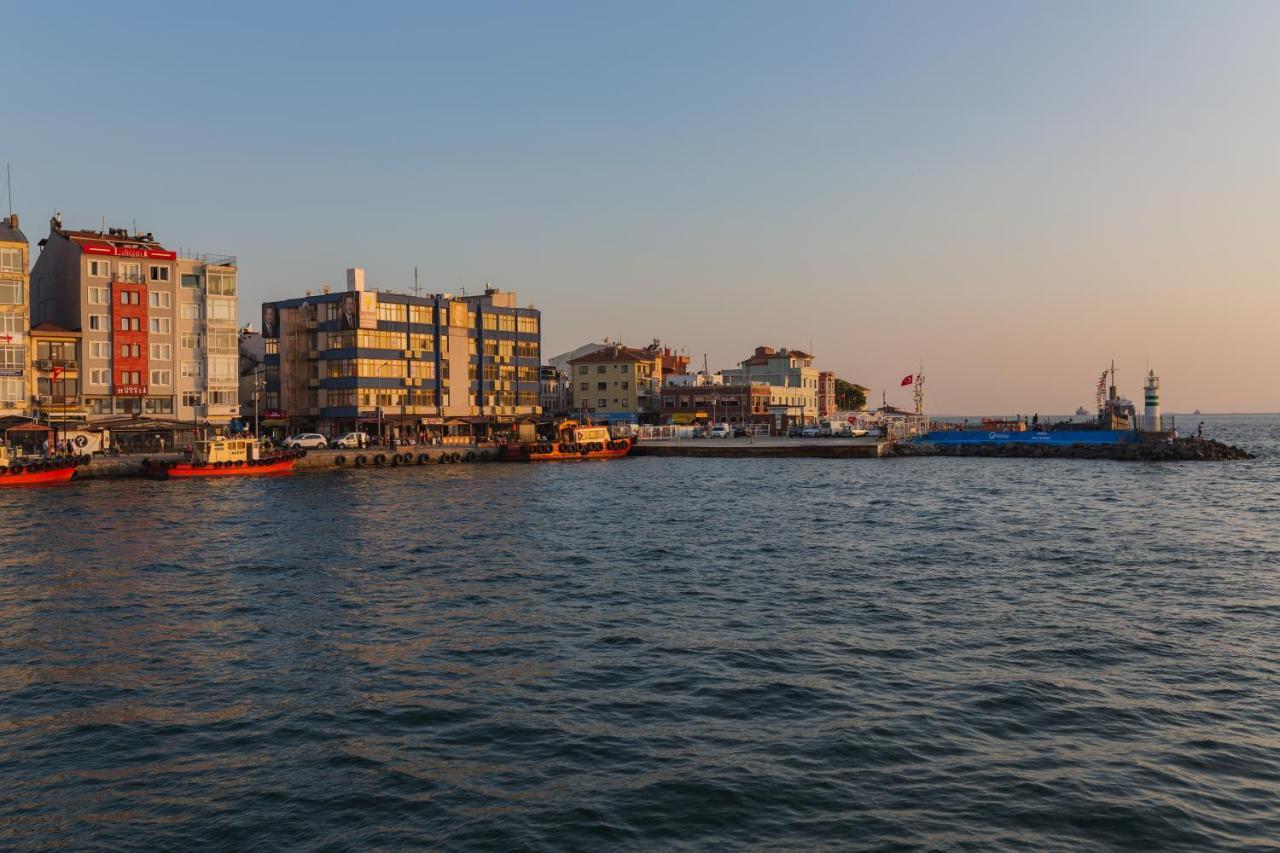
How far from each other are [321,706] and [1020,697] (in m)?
15.2

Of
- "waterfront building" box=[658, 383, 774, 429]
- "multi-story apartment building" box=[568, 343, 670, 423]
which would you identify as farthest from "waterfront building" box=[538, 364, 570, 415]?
"waterfront building" box=[658, 383, 774, 429]

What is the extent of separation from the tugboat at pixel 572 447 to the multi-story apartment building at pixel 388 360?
16.0 metres

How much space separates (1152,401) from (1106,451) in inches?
312

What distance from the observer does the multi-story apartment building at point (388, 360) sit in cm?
11656

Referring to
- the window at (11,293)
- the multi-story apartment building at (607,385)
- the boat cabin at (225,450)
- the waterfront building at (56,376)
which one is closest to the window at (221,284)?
the waterfront building at (56,376)

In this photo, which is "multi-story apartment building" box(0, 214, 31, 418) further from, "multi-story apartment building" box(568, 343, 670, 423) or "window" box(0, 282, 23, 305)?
"multi-story apartment building" box(568, 343, 670, 423)

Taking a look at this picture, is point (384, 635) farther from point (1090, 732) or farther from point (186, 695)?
point (1090, 732)

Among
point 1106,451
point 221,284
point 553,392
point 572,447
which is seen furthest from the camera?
point 553,392

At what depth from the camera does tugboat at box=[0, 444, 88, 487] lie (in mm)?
72750

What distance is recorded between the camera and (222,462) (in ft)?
274

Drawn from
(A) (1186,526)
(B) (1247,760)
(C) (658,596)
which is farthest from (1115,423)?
(B) (1247,760)

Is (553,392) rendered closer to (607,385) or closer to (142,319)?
(607,385)

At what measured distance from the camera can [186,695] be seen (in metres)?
21.3

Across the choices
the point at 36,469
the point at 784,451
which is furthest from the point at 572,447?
the point at 36,469
